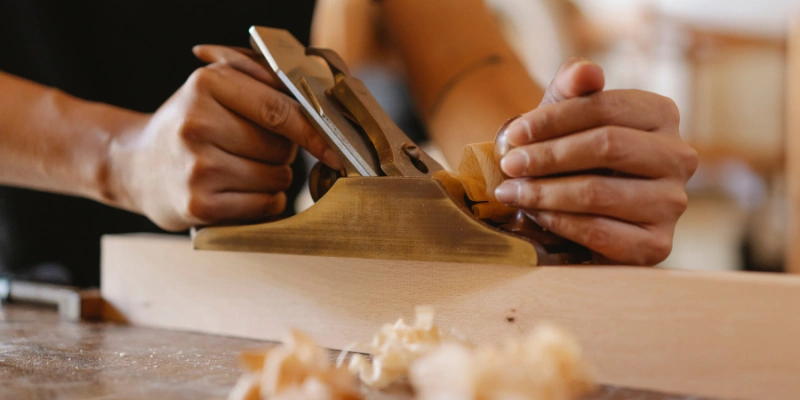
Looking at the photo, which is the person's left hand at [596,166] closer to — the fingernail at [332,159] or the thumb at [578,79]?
the thumb at [578,79]

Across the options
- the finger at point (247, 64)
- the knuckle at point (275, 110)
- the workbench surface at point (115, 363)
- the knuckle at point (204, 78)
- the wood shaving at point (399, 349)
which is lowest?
the workbench surface at point (115, 363)

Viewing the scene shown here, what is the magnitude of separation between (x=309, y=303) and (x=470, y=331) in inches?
11.3

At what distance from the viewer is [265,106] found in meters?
1.12

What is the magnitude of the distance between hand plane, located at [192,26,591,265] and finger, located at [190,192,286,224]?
1.6 inches

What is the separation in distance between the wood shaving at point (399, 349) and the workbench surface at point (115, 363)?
3 cm

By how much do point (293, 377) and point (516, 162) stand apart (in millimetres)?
425

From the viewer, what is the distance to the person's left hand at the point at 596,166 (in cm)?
88

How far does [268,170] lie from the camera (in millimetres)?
1206

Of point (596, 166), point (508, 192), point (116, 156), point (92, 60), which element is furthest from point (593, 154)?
point (92, 60)

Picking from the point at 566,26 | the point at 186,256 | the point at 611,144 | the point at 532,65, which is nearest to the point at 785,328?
the point at 611,144

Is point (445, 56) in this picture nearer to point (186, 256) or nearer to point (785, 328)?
point (186, 256)

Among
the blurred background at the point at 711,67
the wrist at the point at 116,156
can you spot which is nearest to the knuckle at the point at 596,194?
the wrist at the point at 116,156

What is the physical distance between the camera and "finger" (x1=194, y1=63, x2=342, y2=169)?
3.67 feet

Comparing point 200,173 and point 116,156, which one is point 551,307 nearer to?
point 200,173
